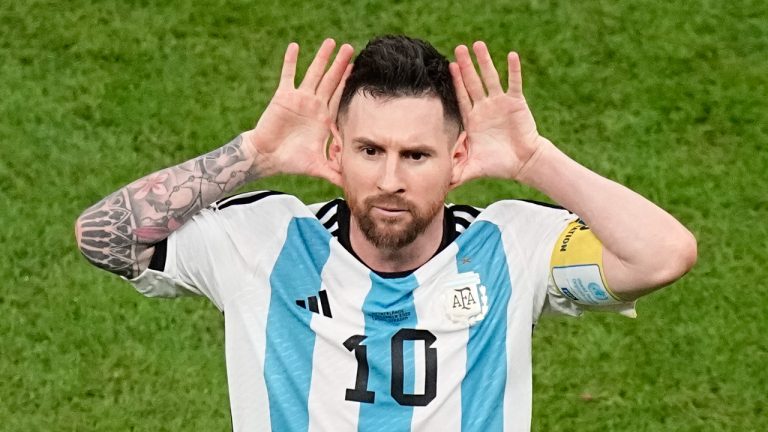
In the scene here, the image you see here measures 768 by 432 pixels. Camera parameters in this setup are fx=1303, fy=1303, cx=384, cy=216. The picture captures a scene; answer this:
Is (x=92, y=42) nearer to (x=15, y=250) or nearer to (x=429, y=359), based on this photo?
(x=15, y=250)

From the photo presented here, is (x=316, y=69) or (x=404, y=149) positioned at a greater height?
(x=316, y=69)

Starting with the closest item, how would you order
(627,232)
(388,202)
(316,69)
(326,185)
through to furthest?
(627,232) < (388,202) < (316,69) < (326,185)

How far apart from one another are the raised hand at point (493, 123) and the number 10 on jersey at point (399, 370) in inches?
25.4

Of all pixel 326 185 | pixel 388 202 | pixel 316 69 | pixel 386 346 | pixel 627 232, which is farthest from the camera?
pixel 326 185

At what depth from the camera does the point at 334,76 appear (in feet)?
16.7

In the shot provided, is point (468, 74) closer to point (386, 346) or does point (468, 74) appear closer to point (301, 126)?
point (301, 126)

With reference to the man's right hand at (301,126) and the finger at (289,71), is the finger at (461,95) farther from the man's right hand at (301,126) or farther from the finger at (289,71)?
the finger at (289,71)

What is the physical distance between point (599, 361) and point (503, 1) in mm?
2365

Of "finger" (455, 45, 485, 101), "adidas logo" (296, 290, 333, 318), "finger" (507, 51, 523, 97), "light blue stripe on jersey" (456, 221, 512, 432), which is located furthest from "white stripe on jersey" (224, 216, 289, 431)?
"finger" (507, 51, 523, 97)

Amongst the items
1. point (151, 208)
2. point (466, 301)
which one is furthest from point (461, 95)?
point (151, 208)

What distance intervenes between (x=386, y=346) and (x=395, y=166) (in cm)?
70

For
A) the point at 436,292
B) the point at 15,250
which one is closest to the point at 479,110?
the point at 436,292

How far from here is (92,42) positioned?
7.91m

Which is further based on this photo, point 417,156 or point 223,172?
point 223,172
